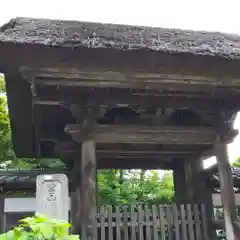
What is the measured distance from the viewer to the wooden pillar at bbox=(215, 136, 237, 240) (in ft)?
15.3

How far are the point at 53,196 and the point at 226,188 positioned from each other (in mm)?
2226

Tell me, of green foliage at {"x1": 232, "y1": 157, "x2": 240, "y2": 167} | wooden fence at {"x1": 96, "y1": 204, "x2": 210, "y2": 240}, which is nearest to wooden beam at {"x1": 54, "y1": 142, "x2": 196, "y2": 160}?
wooden fence at {"x1": 96, "y1": 204, "x2": 210, "y2": 240}

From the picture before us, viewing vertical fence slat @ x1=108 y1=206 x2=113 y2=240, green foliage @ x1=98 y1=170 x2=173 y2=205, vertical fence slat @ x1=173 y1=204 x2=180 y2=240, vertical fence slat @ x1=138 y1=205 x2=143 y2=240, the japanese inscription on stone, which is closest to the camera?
the japanese inscription on stone

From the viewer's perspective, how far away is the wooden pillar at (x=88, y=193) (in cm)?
430

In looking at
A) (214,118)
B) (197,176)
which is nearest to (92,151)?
(214,118)

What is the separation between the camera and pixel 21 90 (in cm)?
500

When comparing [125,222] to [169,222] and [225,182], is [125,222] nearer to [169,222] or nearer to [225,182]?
[169,222]

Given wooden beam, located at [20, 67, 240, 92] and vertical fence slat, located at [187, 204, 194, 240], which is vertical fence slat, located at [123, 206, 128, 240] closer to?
vertical fence slat, located at [187, 204, 194, 240]

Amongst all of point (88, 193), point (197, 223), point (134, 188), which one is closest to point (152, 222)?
point (197, 223)

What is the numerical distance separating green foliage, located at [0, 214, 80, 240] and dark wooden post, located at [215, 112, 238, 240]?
10.2ft

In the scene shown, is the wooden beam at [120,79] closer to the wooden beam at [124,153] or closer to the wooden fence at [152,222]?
the wooden beam at [124,153]

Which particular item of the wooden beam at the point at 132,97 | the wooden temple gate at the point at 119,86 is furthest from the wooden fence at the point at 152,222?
the wooden beam at the point at 132,97

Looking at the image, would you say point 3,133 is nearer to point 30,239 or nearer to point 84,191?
point 84,191

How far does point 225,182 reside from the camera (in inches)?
190
